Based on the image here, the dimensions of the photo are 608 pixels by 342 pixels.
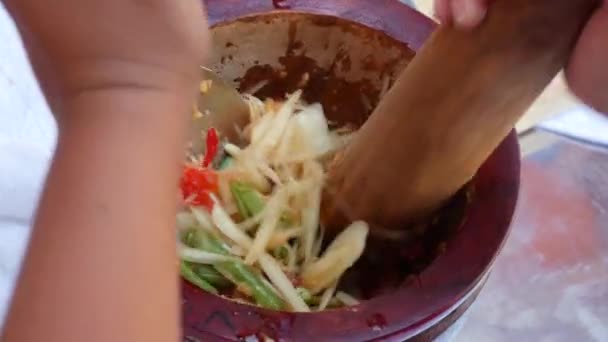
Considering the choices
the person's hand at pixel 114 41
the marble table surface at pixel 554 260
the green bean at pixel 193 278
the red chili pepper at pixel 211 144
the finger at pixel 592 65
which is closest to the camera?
the person's hand at pixel 114 41

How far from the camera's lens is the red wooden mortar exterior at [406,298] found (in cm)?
56

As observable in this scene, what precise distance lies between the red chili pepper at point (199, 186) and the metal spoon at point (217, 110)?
27 millimetres

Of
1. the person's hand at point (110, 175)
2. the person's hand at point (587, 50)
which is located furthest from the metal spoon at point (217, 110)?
the person's hand at point (110, 175)

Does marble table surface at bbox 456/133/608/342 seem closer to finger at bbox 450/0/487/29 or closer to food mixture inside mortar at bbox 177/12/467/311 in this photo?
food mixture inside mortar at bbox 177/12/467/311

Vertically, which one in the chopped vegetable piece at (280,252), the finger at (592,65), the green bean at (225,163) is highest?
the finger at (592,65)

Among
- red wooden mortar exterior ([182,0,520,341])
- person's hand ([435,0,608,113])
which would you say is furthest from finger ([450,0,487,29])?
red wooden mortar exterior ([182,0,520,341])

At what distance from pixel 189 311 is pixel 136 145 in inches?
7.7

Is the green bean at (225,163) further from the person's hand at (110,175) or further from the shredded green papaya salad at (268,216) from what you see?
the person's hand at (110,175)

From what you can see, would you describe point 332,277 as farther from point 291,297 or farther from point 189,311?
point 189,311

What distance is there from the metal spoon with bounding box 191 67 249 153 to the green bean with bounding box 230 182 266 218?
0.04m

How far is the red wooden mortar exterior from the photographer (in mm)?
557

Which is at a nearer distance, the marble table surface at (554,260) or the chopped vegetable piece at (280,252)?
the chopped vegetable piece at (280,252)

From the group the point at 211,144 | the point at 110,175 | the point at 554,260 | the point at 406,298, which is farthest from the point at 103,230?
the point at 554,260

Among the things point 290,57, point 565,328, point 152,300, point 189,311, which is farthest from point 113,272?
point 565,328
